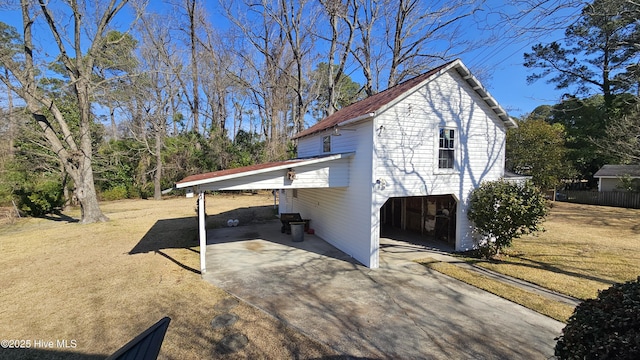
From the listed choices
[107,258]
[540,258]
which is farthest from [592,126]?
[107,258]

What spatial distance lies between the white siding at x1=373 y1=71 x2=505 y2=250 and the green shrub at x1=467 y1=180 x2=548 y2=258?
24.1 inches

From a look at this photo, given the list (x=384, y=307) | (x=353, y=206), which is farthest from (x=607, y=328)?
(x=353, y=206)

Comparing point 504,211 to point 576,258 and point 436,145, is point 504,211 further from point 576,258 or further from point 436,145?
point 576,258

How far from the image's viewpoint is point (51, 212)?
18047 millimetres

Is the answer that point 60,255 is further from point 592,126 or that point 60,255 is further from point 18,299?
point 592,126

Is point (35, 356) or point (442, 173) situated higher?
point (442, 173)

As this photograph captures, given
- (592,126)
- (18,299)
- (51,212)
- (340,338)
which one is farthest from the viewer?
(592,126)

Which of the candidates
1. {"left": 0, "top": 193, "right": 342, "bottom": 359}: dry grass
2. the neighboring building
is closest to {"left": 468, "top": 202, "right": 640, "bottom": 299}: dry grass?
{"left": 0, "top": 193, "right": 342, "bottom": 359}: dry grass

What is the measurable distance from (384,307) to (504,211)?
5.22 metres

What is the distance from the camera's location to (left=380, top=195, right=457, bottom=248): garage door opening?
10.9m

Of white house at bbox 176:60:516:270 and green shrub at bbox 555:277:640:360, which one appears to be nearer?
green shrub at bbox 555:277:640:360

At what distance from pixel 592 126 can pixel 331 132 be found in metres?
27.8

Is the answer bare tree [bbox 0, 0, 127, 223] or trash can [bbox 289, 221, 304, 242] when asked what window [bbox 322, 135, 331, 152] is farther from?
bare tree [bbox 0, 0, 127, 223]

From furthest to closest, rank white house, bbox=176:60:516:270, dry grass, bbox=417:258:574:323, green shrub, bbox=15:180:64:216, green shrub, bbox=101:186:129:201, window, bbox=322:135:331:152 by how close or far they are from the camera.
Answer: green shrub, bbox=101:186:129:201, green shrub, bbox=15:180:64:216, window, bbox=322:135:331:152, white house, bbox=176:60:516:270, dry grass, bbox=417:258:574:323
